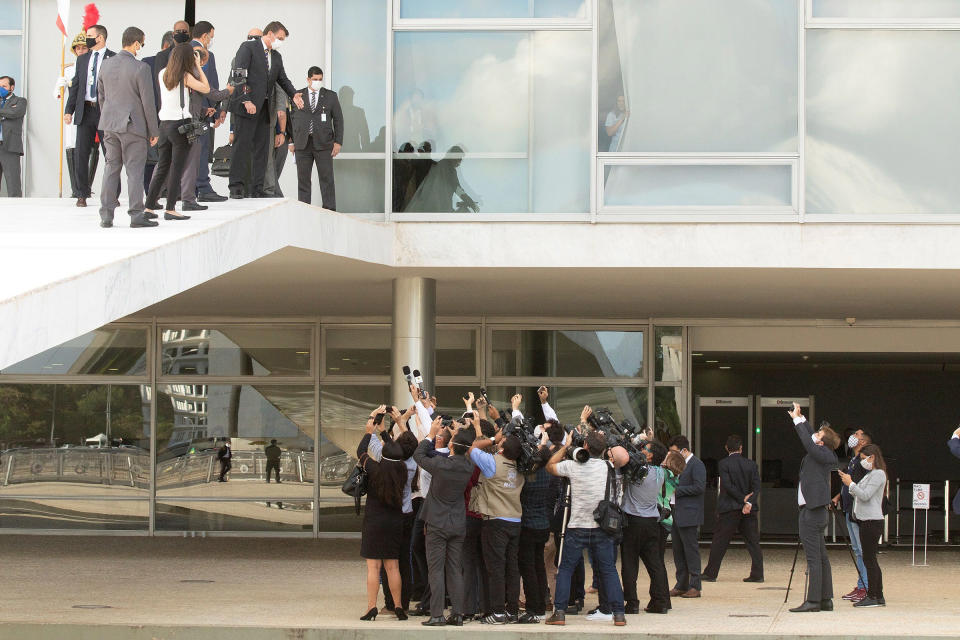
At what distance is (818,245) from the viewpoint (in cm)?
1214

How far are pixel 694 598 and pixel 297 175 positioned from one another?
5.74 metres

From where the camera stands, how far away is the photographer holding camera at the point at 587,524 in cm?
968

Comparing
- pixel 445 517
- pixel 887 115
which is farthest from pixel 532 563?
pixel 887 115

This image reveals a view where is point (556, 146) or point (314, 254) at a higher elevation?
point (556, 146)

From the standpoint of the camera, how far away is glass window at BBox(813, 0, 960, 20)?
41.0 feet

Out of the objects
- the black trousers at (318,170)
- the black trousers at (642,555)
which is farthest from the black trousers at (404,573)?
the black trousers at (318,170)

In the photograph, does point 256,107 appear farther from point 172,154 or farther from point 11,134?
point 11,134

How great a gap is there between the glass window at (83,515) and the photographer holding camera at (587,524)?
380 inches

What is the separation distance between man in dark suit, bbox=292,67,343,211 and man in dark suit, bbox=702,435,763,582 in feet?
15.5

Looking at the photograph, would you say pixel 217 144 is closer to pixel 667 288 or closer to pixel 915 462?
pixel 667 288

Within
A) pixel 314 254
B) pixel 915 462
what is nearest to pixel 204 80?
pixel 314 254

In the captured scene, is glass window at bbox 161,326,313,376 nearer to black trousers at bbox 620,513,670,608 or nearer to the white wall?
the white wall

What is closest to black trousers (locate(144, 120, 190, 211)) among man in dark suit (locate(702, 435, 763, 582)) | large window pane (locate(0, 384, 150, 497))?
man in dark suit (locate(702, 435, 763, 582))

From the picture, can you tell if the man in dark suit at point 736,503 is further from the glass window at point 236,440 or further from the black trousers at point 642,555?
the glass window at point 236,440
